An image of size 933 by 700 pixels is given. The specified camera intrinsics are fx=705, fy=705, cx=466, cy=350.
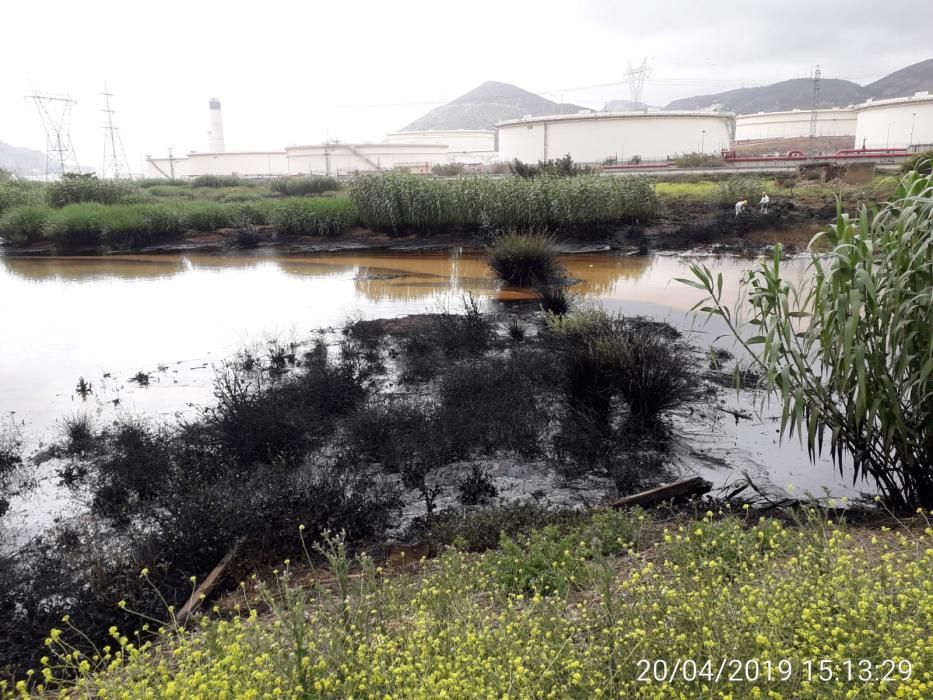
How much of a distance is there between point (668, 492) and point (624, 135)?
48.3 metres

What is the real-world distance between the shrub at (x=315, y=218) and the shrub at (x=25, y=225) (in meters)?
6.13

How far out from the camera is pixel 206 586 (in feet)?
11.7

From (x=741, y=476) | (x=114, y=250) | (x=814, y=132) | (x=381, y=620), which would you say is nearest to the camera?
(x=381, y=620)

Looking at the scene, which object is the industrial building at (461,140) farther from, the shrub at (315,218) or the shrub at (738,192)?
the shrub at (315,218)

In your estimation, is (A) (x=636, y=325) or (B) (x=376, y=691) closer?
(B) (x=376, y=691)

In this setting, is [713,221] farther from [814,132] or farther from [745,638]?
[814,132]

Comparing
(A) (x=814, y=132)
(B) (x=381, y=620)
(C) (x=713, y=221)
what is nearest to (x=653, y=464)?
(B) (x=381, y=620)

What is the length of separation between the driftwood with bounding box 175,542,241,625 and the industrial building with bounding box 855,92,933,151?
48056 millimetres

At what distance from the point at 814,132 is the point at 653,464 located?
66.6 m

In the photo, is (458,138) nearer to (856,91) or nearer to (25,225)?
(25,225)

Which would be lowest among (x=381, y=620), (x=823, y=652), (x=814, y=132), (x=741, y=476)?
(x=741, y=476)

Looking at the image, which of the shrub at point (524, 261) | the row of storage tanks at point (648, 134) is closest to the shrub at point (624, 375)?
the shrub at point (524, 261)

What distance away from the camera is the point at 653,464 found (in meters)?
5.12

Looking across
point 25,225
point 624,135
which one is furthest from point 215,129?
point 25,225
